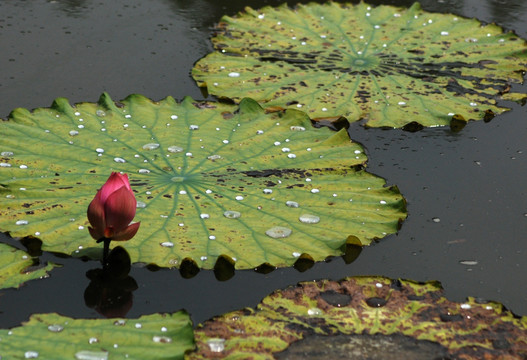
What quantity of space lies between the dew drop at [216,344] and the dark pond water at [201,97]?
177 mm

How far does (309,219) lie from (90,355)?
1002mm

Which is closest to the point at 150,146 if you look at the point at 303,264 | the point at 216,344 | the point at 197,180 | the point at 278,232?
the point at 197,180

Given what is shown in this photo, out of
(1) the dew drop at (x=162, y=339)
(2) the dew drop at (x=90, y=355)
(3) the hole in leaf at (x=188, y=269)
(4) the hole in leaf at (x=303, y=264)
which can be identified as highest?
(2) the dew drop at (x=90, y=355)

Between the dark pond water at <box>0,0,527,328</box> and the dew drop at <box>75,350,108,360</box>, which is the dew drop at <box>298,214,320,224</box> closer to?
the dark pond water at <box>0,0,527,328</box>

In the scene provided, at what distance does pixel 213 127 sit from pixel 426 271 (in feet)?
3.63

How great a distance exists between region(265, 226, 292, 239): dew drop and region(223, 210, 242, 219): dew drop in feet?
0.41

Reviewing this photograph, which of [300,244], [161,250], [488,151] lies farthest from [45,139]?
[488,151]

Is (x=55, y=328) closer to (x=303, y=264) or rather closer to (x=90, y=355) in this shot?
(x=90, y=355)

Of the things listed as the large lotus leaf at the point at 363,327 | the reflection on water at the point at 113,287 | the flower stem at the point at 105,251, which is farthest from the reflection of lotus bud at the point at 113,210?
the large lotus leaf at the point at 363,327

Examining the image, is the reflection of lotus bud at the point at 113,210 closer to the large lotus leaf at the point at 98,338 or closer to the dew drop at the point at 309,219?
the large lotus leaf at the point at 98,338

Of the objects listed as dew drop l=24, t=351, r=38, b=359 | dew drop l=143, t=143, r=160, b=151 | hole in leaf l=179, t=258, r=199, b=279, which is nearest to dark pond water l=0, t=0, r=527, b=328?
hole in leaf l=179, t=258, r=199, b=279

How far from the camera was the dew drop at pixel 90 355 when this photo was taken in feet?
5.75

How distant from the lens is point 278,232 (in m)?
2.48

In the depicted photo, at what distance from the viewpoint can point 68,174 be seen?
8.87 ft
